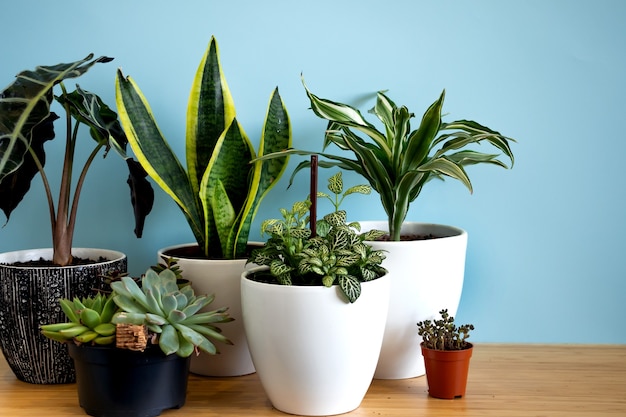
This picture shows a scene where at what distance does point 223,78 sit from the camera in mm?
1323

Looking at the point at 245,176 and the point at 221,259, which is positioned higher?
the point at 245,176

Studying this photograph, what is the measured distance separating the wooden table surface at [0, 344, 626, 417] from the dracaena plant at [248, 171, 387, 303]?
0.22m

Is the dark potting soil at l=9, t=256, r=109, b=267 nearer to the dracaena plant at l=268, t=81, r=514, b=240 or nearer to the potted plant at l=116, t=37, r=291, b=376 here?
the potted plant at l=116, t=37, r=291, b=376

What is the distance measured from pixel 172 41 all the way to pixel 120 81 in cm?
22

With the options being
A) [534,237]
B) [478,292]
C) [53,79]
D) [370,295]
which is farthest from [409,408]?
[53,79]

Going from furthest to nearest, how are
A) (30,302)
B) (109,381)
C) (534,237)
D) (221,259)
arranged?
(534,237) < (221,259) < (30,302) < (109,381)

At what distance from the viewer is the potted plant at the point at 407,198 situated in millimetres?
1209

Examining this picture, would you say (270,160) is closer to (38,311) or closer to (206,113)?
(206,113)

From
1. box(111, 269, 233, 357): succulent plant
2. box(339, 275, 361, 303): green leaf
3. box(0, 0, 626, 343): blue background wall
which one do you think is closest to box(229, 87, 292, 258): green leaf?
box(0, 0, 626, 343): blue background wall

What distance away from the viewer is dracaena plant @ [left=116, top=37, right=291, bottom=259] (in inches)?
50.1

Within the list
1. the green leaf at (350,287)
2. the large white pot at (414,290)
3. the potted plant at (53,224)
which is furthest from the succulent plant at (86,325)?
the large white pot at (414,290)

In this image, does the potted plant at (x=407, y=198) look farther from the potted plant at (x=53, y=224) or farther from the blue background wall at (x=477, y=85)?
the potted plant at (x=53, y=224)

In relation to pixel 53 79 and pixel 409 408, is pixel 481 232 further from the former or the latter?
pixel 53 79

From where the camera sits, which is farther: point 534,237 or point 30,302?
point 534,237
